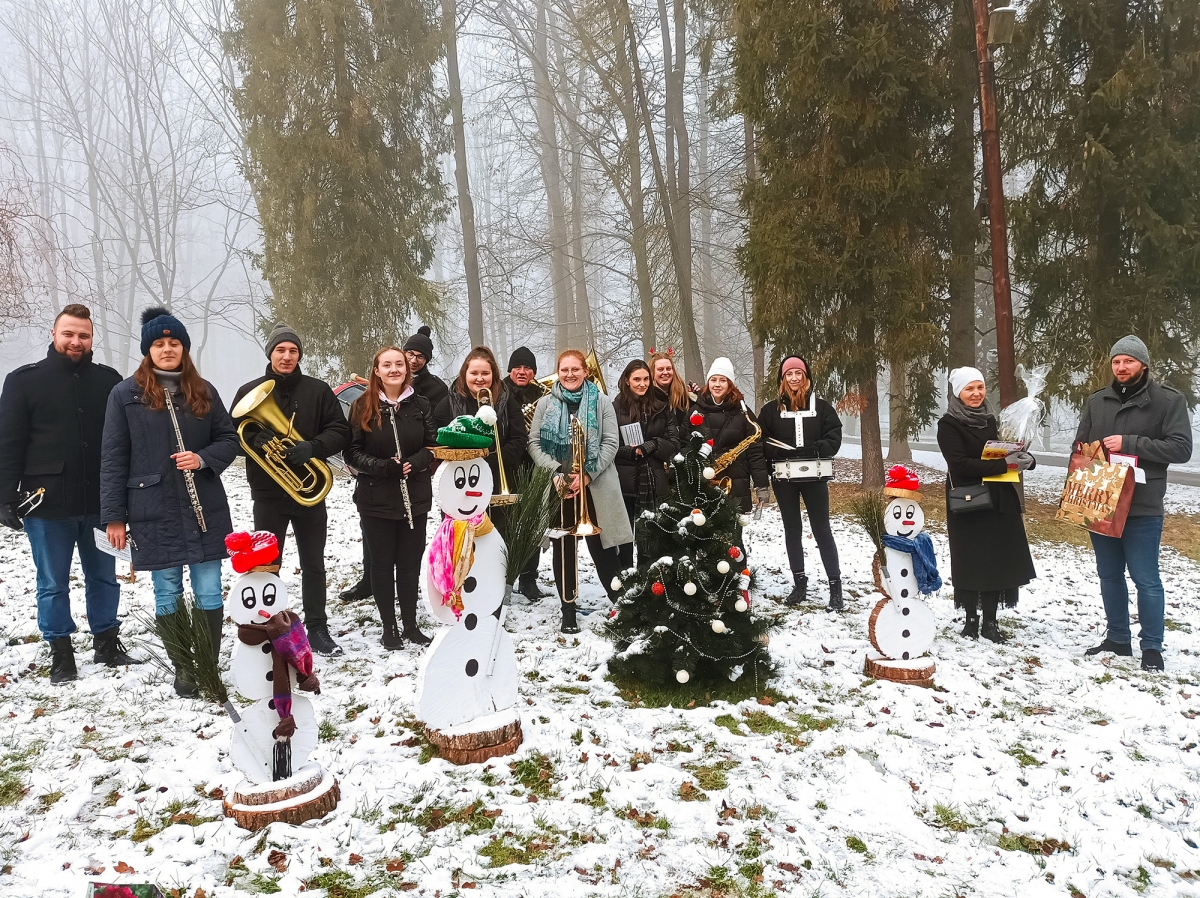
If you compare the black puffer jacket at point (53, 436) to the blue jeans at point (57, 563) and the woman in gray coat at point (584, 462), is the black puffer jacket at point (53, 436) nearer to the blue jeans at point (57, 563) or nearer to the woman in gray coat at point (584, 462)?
the blue jeans at point (57, 563)

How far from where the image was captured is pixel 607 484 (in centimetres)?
526

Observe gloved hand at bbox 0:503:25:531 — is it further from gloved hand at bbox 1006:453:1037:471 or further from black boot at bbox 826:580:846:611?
gloved hand at bbox 1006:453:1037:471

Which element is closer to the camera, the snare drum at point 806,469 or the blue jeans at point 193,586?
the blue jeans at point 193,586

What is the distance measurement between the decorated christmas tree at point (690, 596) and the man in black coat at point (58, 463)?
324 centimetres

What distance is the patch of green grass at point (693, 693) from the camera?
4145mm

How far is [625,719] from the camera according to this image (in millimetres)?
3926

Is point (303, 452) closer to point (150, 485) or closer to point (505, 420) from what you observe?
point (150, 485)

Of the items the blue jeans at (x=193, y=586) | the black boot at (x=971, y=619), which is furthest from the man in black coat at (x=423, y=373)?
the black boot at (x=971, y=619)

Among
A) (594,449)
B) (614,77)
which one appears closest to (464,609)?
(594,449)

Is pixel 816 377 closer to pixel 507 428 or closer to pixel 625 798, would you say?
pixel 507 428

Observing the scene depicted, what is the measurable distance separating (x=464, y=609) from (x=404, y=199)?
11819 millimetres

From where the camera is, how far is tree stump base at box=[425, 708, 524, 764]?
3385mm

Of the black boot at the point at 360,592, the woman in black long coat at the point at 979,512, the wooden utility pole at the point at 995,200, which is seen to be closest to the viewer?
the woman in black long coat at the point at 979,512

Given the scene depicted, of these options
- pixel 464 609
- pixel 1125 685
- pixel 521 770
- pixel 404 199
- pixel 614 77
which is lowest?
pixel 1125 685
